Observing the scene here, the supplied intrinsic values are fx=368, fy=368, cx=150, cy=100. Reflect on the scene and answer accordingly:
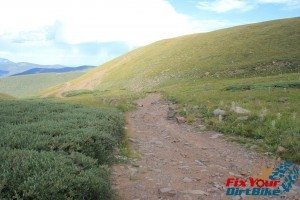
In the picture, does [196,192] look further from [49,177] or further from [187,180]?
[49,177]

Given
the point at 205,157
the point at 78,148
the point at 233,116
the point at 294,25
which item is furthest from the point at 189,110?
the point at 294,25

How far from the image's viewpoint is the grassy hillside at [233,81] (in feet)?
60.3

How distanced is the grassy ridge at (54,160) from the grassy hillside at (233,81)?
770cm

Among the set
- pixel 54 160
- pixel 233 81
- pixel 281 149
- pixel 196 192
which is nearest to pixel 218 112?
pixel 281 149

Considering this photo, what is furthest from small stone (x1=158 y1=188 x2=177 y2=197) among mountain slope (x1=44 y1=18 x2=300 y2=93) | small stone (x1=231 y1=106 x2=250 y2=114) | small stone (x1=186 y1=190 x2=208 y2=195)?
mountain slope (x1=44 y1=18 x2=300 y2=93)

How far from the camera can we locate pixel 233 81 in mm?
45531

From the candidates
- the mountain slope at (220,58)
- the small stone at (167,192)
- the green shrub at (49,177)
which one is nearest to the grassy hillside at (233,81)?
the mountain slope at (220,58)

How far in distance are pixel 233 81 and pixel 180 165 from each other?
33631 millimetres

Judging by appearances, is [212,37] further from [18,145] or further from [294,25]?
[18,145]

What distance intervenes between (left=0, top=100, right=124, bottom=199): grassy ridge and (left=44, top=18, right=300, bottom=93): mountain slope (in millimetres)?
44360

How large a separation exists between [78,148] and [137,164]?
9.48 feet

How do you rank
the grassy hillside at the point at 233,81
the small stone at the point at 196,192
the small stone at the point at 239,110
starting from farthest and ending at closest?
the small stone at the point at 239,110, the grassy hillside at the point at 233,81, the small stone at the point at 196,192

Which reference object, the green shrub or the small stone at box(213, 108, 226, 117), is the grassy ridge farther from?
the small stone at box(213, 108, 226, 117)

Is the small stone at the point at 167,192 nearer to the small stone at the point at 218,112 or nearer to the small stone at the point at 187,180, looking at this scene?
the small stone at the point at 187,180
